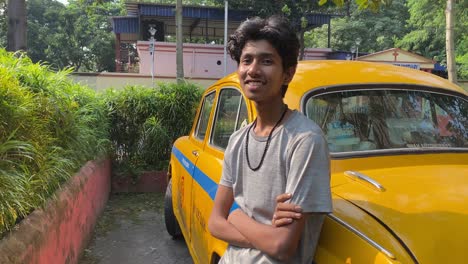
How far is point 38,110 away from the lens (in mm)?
4066

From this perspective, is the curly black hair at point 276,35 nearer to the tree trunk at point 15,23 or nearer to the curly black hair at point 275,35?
the curly black hair at point 275,35

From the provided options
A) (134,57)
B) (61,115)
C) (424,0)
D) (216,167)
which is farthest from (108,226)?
(134,57)

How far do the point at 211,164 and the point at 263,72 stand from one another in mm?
1578

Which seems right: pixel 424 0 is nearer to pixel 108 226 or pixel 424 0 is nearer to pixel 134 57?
pixel 108 226

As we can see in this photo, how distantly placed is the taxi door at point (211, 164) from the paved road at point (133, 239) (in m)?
1.45

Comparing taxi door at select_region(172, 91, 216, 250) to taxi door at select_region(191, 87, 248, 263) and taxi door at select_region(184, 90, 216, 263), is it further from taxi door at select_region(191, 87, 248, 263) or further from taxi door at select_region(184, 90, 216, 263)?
taxi door at select_region(191, 87, 248, 263)

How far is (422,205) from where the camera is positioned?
1836 millimetres

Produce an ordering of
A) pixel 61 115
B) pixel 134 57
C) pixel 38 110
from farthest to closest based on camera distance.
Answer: pixel 134 57
pixel 61 115
pixel 38 110

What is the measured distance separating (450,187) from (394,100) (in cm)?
84

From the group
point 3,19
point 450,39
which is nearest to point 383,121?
point 450,39

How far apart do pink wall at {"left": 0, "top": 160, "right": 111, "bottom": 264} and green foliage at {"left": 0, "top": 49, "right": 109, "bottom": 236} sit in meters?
0.10

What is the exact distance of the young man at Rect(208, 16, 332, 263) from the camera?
1503mm

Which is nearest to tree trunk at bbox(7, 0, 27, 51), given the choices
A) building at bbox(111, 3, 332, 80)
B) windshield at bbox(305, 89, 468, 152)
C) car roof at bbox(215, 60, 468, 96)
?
car roof at bbox(215, 60, 468, 96)

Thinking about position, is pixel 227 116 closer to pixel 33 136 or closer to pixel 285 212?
pixel 33 136
